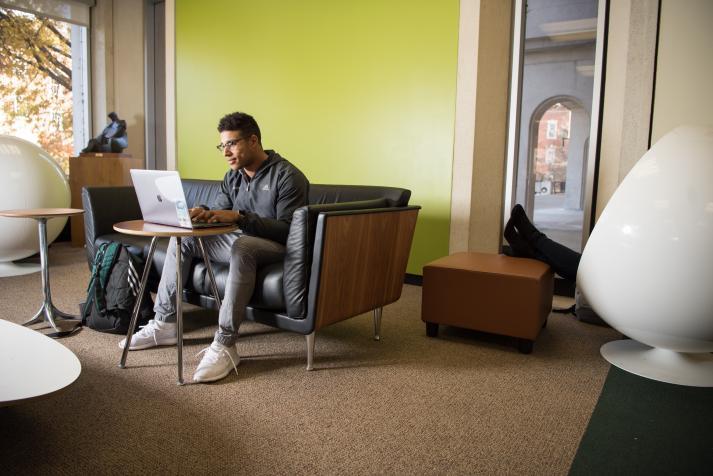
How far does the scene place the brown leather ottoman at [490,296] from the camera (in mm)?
2701

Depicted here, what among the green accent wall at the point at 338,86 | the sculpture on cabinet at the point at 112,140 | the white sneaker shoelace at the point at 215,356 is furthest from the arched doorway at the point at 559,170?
the sculpture on cabinet at the point at 112,140

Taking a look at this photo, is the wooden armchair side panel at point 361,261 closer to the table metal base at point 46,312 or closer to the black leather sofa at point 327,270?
the black leather sofa at point 327,270

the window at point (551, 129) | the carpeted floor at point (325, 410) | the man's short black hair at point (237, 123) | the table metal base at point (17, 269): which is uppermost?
the window at point (551, 129)

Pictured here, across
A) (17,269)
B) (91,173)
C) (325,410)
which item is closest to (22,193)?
(17,269)

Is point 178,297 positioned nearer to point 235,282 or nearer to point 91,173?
point 235,282

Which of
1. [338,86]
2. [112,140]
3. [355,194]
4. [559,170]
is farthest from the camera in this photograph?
[559,170]

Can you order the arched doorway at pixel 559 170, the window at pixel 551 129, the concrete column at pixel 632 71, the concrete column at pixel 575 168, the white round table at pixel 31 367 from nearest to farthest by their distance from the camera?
the white round table at pixel 31 367
the concrete column at pixel 632 71
the concrete column at pixel 575 168
the arched doorway at pixel 559 170
the window at pixel 551 129

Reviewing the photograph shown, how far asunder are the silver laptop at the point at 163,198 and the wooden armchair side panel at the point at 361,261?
48 centimetres

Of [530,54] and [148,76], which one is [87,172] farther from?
[530,54]

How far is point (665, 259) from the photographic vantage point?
2.30 metres

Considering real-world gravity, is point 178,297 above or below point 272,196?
below

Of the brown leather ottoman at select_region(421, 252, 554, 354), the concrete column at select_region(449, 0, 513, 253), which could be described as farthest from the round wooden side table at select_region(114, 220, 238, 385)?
the concrete column at select_region(449, 0, 513, 253)

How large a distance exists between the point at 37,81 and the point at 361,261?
5.09 m

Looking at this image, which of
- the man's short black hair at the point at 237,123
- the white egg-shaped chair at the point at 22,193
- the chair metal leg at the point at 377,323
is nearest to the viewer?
the man's short black hair at the point at 237,123
